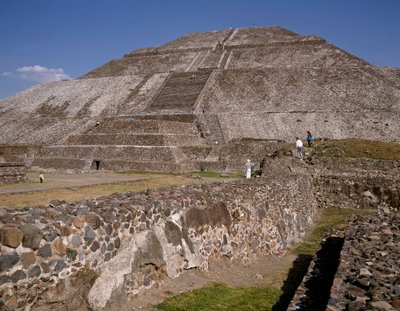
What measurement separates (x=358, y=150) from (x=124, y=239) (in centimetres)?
1705

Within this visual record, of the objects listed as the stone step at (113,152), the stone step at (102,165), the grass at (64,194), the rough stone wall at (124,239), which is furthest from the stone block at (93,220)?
the stone step at (113,152)

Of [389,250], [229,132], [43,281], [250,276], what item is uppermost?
[229,132]

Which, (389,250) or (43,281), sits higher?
(389,250)

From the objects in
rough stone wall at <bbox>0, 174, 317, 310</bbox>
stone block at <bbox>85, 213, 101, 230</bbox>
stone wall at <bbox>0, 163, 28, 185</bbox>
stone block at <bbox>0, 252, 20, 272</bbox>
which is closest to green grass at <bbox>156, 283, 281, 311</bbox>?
rough stone wall at <bbox>0, 174, 317, 310</bbox>

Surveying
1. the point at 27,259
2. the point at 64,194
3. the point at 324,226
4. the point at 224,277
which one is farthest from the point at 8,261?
the point at 324,226

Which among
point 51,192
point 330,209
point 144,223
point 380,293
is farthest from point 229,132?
point 380,293

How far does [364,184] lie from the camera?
61.6 feet

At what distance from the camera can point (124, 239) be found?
716cm

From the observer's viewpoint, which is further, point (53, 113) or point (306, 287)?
point (53, 113)

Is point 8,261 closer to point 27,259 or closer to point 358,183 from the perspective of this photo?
point 27,259

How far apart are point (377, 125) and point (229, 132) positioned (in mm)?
12417

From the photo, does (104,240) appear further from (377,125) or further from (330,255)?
(377,125)

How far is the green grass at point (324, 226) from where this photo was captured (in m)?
13.0

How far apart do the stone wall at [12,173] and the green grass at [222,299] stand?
685 inches
